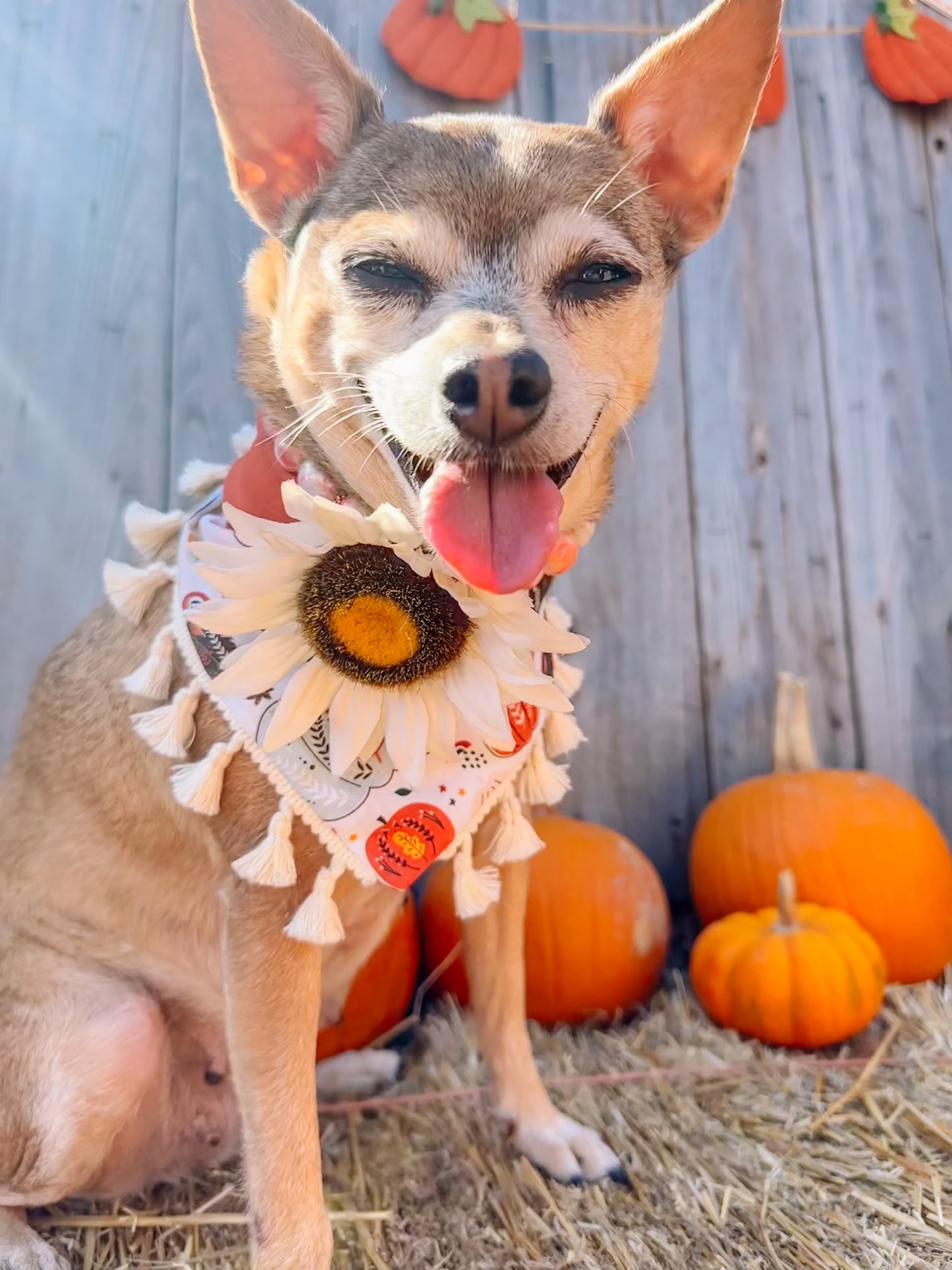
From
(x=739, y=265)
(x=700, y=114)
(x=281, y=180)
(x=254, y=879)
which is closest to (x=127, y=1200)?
(x=254, y=879)

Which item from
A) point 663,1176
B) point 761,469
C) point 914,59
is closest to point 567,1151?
point 663,1176

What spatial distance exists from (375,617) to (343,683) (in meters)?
0.09

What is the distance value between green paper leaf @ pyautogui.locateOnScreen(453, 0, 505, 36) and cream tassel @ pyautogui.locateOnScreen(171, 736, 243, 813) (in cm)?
197

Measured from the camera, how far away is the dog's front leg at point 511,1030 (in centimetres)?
151

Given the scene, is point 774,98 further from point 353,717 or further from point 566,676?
point 353,717

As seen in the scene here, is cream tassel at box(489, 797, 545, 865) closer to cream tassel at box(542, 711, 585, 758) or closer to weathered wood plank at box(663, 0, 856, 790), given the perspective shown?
cream tassel at box(542, 711, 585, 758)

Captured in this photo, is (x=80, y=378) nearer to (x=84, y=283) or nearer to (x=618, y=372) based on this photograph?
(x=84, y=283)

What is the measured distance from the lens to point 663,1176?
4.76 ft

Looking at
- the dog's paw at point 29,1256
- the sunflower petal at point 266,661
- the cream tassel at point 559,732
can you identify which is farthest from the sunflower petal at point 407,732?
the dog's paw at point 29,1256

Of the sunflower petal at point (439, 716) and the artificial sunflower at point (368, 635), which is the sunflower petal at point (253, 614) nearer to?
the artificial sunflower at point (368, 635)

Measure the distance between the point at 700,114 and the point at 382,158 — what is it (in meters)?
0.50

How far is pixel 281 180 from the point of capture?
139cm

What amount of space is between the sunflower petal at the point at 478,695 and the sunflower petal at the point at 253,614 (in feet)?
0.71

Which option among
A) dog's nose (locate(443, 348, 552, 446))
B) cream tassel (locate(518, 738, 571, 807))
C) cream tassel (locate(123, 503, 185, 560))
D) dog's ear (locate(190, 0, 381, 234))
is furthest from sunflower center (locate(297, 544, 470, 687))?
dog's ear (locate(190, 0, 381, 234))
